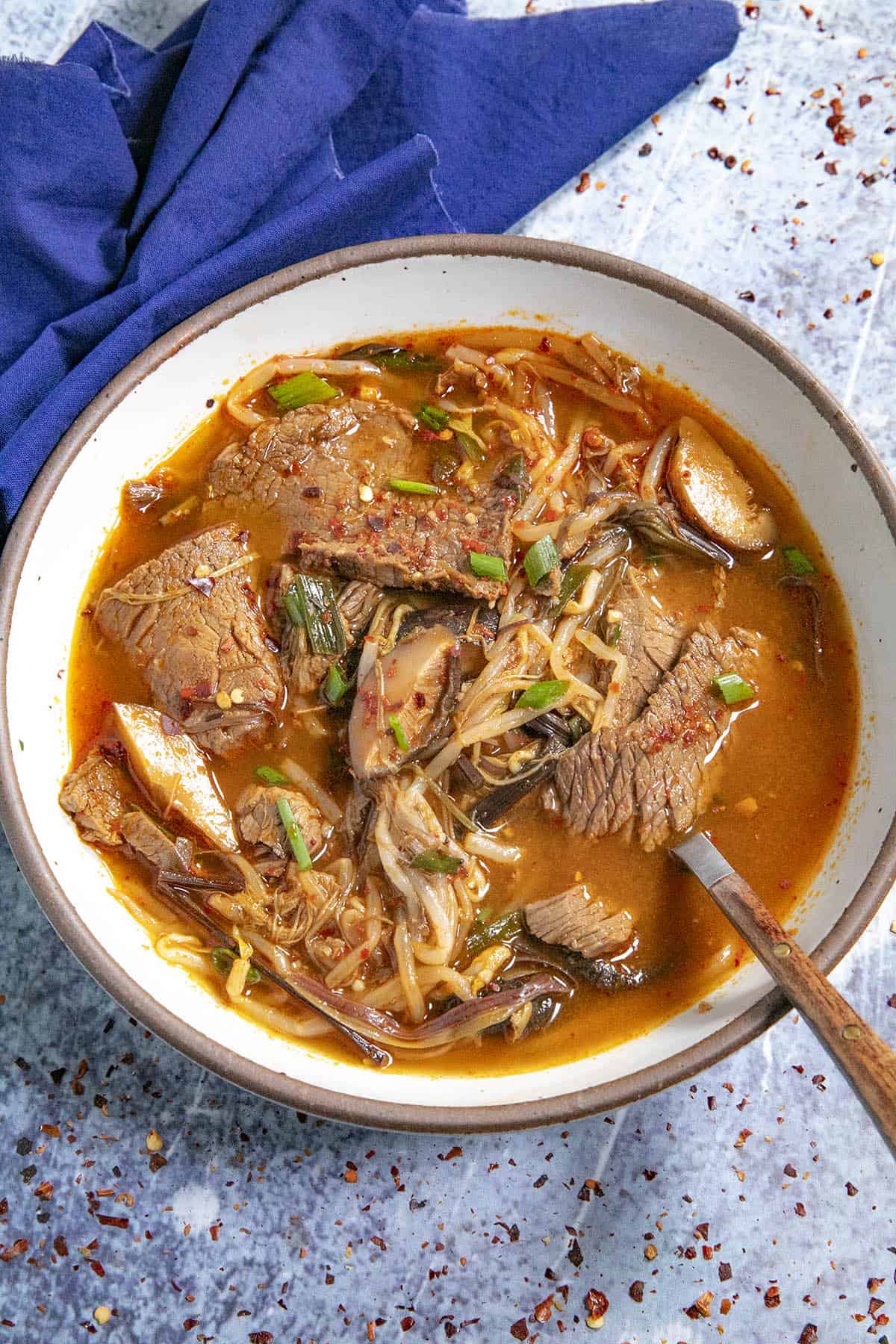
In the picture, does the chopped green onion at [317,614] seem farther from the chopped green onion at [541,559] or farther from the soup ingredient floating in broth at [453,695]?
the chopped green onion at [541,559]

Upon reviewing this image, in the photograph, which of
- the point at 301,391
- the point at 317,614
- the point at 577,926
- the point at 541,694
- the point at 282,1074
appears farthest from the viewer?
the point at 301,391

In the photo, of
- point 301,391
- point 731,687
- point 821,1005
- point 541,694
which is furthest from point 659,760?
point 301,391

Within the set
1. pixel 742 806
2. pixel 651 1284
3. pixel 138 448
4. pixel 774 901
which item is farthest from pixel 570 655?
pixel 651 1284

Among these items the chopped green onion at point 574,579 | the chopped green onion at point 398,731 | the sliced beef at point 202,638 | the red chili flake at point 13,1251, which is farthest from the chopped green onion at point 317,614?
the red chili flake at point 13,1251

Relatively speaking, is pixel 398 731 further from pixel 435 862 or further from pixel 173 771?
pixel 173 771

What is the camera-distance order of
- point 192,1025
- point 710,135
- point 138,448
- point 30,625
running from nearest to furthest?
point 192,1025 < point 30,625 < point 138,448 < point 710,135

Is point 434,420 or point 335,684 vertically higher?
point 434,420

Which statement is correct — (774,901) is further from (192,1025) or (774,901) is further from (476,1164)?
(192,1025)
